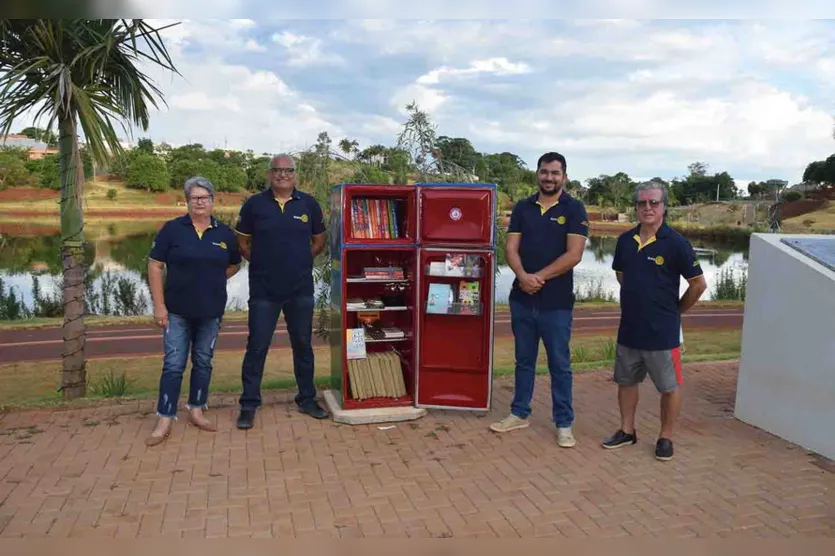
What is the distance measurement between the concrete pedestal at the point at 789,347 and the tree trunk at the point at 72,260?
666 cm

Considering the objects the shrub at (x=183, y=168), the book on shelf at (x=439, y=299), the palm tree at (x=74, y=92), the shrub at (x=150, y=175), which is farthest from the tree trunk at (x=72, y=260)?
the shrub at (x=150, y=175)

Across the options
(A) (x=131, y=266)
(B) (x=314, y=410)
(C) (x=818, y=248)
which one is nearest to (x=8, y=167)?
(B) (x=314, y=410)

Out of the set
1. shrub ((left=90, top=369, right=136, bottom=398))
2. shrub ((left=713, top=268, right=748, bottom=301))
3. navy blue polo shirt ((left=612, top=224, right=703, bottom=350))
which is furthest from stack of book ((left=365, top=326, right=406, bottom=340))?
shrub ((left=713, top=268, right=748, bottom=301))

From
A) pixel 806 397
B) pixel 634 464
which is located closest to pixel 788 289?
pixel 806 397

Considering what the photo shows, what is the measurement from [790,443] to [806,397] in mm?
393

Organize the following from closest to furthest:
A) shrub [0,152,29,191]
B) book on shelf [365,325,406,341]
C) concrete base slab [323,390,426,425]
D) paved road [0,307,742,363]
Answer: concrete base slab [323,390,426,425] < book on shelf [365,325,406,341] < shrub [0,152,29,191] < paved road [0,307,742,363]

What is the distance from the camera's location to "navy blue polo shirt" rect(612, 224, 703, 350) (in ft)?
14.8

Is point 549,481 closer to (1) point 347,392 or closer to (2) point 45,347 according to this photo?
(1) point 347,392

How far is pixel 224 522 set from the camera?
3.69 metres

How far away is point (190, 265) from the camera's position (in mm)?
4816

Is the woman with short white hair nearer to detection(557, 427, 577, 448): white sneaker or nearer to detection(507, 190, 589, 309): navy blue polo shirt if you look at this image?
detection(507, 190, 589, 309): navy blue polo shirt

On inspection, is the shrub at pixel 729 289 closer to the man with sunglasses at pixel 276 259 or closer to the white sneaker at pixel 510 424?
the white sneaker at pixel 510 424

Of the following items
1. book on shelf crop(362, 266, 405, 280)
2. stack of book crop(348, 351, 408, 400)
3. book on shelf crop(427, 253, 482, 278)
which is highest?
book on shelf crop(427, 253, 482, 278)

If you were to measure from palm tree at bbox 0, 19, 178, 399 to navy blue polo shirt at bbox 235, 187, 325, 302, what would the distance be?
224cm
